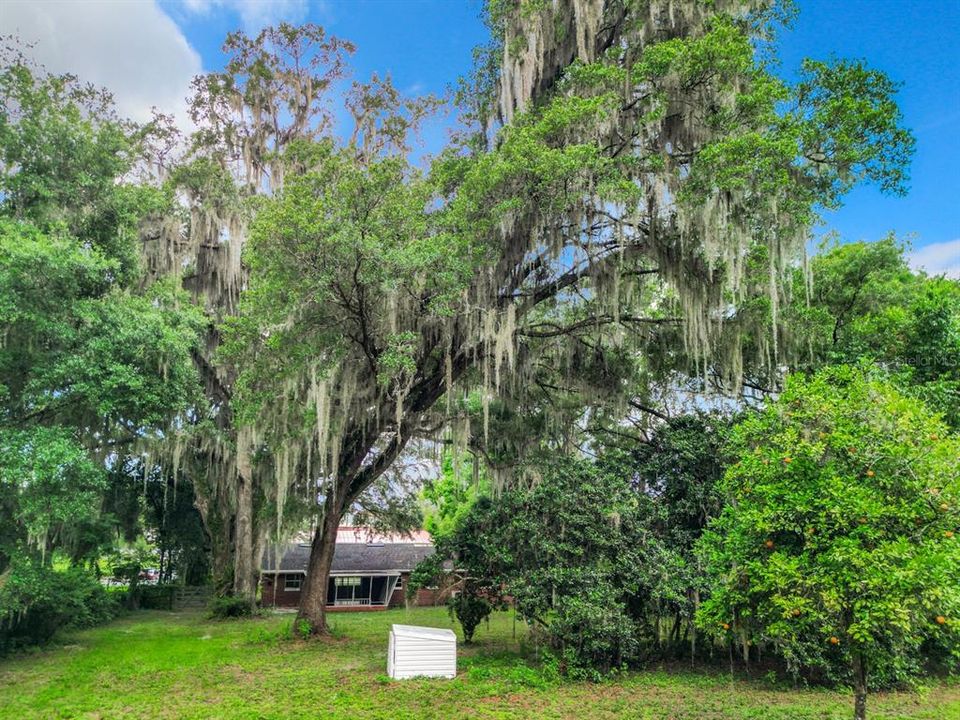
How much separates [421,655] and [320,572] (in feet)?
14.9

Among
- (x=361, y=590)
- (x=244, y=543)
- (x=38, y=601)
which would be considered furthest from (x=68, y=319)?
(x=361, y=590)

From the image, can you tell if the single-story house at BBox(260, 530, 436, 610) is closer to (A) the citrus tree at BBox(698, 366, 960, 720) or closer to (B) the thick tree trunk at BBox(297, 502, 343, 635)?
(B) the thick tree trunk at BBox(297, 502, 343, 635)

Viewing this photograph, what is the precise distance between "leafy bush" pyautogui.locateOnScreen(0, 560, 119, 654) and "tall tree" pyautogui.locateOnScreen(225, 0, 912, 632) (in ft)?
14.5

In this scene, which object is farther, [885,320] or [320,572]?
[320,572]

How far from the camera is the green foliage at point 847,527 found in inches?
188

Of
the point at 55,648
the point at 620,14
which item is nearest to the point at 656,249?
the point at 620,14

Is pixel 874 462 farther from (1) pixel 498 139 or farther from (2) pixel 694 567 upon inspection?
(1) pixel 498 139

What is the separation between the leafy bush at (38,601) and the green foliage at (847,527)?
1068 centimetres

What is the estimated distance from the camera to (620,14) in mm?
10805

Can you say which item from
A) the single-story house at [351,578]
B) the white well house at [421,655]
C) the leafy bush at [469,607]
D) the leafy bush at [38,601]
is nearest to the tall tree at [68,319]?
the leafy bush at [38,601]

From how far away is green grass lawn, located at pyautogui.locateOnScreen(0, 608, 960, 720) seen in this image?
749 centimetres

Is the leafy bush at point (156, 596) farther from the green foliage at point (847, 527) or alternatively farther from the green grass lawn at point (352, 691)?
the green foliage at point (847, 527)

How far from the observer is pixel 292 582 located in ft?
77.3

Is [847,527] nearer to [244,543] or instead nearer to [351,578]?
[244,543]
